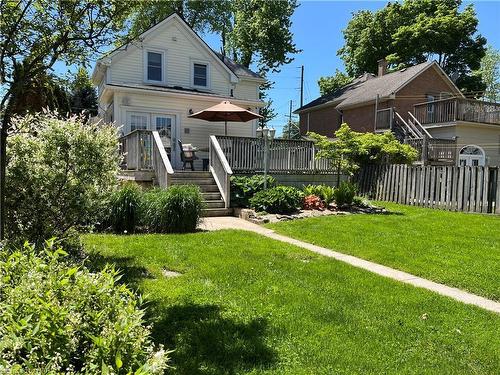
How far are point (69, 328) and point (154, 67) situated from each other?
17959 mm

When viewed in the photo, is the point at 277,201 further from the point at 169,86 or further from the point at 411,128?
the point at 411,128

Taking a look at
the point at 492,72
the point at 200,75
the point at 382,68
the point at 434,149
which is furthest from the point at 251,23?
the point at 492,72

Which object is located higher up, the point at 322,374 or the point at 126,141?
the point at 126,141

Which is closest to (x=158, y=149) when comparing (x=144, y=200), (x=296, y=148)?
(x=144, y=200)

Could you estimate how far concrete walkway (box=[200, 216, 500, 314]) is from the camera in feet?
16.6

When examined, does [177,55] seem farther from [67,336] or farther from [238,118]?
[67,336]

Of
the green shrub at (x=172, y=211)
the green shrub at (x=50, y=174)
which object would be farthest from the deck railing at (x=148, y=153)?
the green shrub at (x=50, y=174)

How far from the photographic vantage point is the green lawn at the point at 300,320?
3371 millimetres

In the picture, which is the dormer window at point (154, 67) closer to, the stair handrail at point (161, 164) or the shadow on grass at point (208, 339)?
the stair handrail at point (161, 164)

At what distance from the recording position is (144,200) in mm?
9180

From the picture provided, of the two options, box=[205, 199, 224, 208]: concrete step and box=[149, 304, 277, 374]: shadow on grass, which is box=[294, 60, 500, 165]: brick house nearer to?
box=[205, 199, 224, 208]: concrete step

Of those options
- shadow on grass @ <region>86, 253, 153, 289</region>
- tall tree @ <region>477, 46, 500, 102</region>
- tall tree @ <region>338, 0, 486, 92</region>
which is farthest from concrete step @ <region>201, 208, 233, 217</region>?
tall tree @ <region>477, 46, 500, 102</region>

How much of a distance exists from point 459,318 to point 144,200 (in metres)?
6.69

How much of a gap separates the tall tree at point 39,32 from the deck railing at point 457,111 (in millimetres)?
23358
